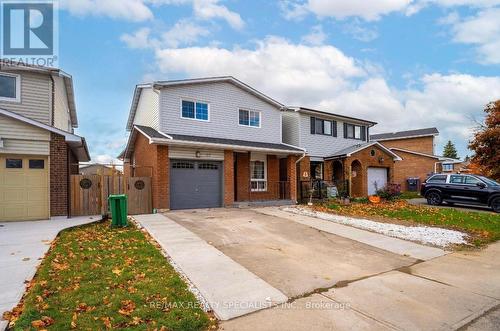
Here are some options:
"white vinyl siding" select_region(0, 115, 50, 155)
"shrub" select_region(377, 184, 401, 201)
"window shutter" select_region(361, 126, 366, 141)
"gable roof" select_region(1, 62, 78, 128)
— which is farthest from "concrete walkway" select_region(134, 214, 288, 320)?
"window shutter" select_region(361, 126, 366, 141)

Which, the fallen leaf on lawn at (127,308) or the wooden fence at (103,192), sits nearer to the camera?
A: the fallen leaf on lawn at (127,308)

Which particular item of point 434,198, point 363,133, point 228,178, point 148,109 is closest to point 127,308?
point 228,178

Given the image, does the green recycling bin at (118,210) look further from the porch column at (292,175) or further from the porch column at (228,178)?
the porch column at (292,175)

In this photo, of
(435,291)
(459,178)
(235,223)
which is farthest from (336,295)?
(459,178)

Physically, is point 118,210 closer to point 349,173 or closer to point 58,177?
point 58,177

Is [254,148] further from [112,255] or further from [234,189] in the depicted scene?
[112,255]

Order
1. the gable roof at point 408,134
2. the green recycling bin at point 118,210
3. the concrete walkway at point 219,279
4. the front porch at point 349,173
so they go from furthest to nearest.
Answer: the gable roof at point 408,134 → the front porch at point 349,173 → the green recycling bin at point 118,210 → the concrete walkway at point 219,279

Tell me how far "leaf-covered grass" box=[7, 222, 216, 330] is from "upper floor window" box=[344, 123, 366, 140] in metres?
20.0

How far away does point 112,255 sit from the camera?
22.5ft

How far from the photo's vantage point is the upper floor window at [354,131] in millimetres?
24062

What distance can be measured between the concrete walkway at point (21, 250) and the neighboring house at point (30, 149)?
819 millimetres

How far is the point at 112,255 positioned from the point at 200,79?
11149mm

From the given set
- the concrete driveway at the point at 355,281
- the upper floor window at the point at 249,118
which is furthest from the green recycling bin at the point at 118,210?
the upper floor window at the point at 249,118

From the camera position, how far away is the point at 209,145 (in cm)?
1468
